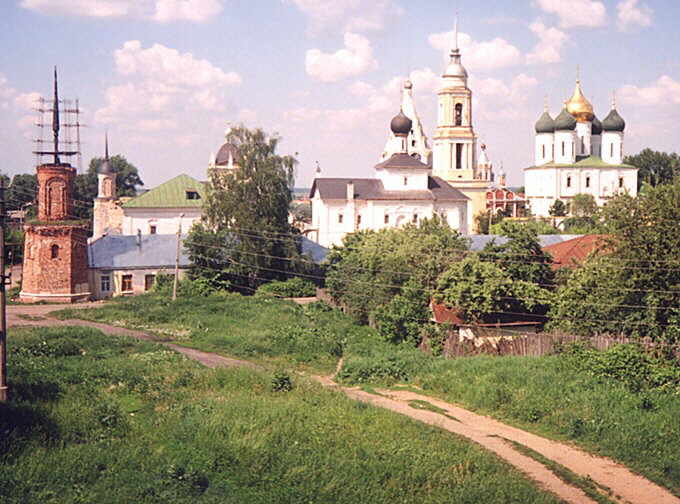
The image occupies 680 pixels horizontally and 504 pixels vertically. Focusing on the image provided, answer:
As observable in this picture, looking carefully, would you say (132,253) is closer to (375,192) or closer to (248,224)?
(248,224)

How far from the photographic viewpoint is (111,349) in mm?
22375

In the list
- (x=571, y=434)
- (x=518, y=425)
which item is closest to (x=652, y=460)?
(x=571, y=434)

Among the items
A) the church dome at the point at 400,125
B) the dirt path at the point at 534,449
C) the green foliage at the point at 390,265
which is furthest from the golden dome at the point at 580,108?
the dirt path at the point at 534,449

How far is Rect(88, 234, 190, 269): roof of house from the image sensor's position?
35.9 m

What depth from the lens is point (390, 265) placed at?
1065 inches

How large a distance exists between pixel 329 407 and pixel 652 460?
591 cm

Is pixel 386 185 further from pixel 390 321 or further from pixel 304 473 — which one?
pixel 304 473

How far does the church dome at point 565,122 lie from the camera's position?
217 feet

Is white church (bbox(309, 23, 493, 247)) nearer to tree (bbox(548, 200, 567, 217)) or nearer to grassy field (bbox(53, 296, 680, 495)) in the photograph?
tree (bbox(548, 200, 567, 217))

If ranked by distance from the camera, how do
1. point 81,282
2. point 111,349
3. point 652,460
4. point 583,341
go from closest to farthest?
1. point 652,460
2. point 583,341
3. point 111,349
4. point 81,282

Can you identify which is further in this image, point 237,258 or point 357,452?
point 237,258

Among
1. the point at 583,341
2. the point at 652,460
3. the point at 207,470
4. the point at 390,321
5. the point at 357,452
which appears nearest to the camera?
the point at 207,470

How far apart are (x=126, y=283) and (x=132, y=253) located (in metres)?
1.44

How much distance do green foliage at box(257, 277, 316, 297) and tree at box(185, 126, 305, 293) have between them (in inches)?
21.9
